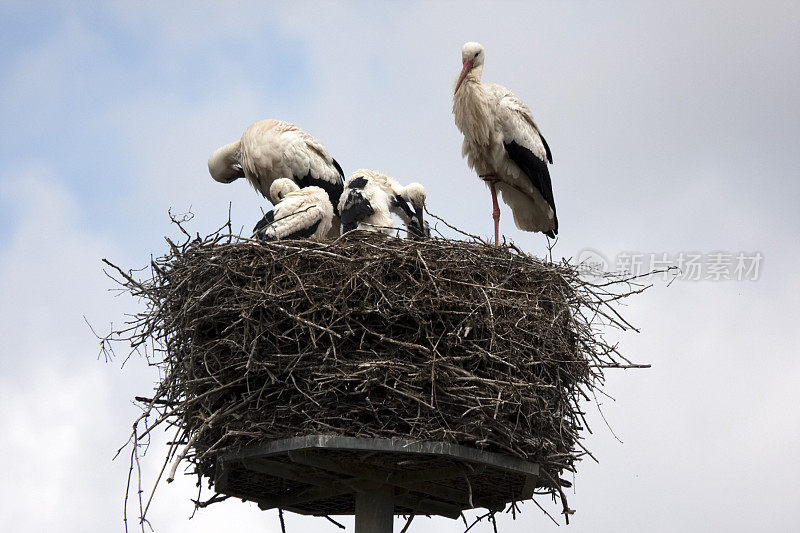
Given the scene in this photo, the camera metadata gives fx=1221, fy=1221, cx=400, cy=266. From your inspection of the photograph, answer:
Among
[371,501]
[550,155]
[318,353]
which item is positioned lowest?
[371,501]

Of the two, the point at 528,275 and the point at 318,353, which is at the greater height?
the point at 528,275

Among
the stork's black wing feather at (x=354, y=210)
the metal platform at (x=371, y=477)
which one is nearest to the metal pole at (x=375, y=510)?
the metal platform at (x=371, y=477)

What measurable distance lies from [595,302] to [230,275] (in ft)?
7.09

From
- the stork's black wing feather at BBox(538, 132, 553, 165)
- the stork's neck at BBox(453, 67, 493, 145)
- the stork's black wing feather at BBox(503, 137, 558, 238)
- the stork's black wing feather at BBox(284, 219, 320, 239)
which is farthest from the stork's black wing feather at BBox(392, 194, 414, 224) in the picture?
the stork's black wing feather at BBox(538, 132, 553, 165)

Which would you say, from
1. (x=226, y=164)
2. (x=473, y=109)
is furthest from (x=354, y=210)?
(x=226, y=164)

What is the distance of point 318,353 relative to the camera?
252 inches

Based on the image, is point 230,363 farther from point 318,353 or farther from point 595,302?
point 595,302

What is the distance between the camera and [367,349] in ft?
21.2

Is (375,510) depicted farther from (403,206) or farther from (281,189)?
(281,189)

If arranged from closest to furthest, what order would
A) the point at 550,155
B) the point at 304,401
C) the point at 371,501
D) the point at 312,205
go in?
1. the point at 304,401
2. the point at 371,501
3. the point at 312,205
4. the point at 550,155

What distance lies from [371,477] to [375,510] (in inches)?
9.4

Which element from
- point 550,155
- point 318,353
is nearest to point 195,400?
point 318,353

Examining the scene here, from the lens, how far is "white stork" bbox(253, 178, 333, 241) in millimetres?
7809

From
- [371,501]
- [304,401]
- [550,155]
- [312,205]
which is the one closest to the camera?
[304,401]
